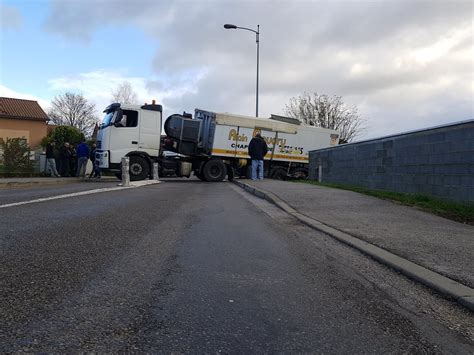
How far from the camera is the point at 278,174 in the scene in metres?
24.7

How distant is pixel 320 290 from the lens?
A: 407 cm

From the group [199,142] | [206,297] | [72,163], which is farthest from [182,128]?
[206,297]

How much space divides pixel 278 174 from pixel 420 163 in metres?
13.5

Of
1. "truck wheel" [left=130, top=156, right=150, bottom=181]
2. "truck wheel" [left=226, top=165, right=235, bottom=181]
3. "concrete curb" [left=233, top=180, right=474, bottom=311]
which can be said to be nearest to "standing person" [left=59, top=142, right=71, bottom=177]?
"truck wheel" [left=130, top=156, right=150, bottom=181]

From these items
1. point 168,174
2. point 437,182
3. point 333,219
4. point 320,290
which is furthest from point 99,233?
point 168,174

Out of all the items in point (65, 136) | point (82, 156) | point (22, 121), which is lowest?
point (82, 156)

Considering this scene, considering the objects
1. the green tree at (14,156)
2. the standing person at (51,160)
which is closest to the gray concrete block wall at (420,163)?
the standing person at (51,160)

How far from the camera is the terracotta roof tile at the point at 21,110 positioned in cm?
4176

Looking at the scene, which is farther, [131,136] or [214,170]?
[214,170]

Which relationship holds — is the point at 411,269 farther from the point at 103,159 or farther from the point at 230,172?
the point at 230,172

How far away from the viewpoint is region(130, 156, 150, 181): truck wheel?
19.7 m

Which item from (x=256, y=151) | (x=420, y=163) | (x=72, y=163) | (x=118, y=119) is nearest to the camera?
(x=420, y=163)

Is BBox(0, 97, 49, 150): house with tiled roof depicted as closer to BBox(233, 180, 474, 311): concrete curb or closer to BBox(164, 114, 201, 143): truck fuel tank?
BBox(164, 114, 201, 143): truck fuel tank

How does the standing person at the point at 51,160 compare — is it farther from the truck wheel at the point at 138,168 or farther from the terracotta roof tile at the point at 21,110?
the terracotta roof tile at the point at 21,110
